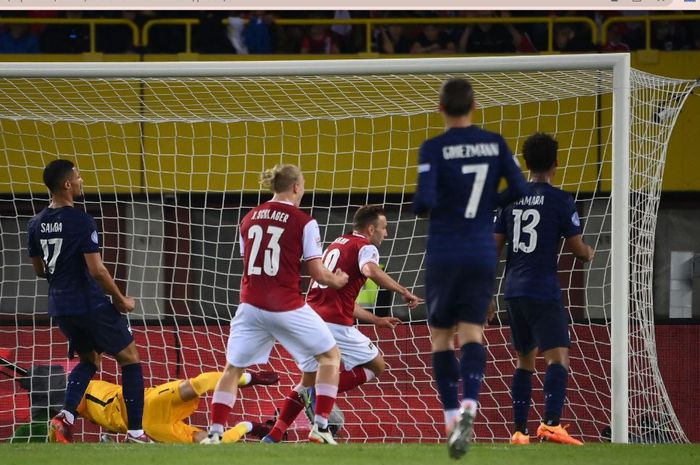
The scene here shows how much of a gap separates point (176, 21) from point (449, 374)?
7.47 metres

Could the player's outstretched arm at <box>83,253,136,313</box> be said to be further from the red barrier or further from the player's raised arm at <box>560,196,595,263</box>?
the red barrier

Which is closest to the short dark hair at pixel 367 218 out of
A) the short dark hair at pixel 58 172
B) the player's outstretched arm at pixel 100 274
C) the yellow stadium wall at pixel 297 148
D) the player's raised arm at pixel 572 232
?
the player's raised arm at pixel 572 232

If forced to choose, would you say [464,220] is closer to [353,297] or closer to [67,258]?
[353,297]

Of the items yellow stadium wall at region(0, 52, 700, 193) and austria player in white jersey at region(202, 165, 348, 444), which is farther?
yellow stadium wall at region(0, 52, 700, 193)

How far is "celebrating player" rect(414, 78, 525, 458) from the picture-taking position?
590 cm

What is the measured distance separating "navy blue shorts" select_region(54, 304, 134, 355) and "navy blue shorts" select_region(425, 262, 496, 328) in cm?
294

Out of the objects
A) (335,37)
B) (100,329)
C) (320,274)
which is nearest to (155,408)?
(100,329)

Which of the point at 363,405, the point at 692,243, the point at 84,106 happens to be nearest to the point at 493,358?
the point at 363,405

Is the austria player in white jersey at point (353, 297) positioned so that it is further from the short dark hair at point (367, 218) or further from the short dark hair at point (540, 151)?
the short dark hair at point (540, 151)

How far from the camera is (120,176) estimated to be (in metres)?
12.3

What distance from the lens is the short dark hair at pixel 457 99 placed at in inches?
234

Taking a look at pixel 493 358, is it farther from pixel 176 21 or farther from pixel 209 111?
pixel 176 21

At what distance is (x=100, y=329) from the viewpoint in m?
8.22

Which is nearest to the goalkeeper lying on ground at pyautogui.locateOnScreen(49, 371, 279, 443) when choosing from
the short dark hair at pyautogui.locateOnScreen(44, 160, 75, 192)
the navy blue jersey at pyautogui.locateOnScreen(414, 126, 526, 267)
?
the short dark hair at pyautogui.locateOnScreen(44, 160, 75, 192)
